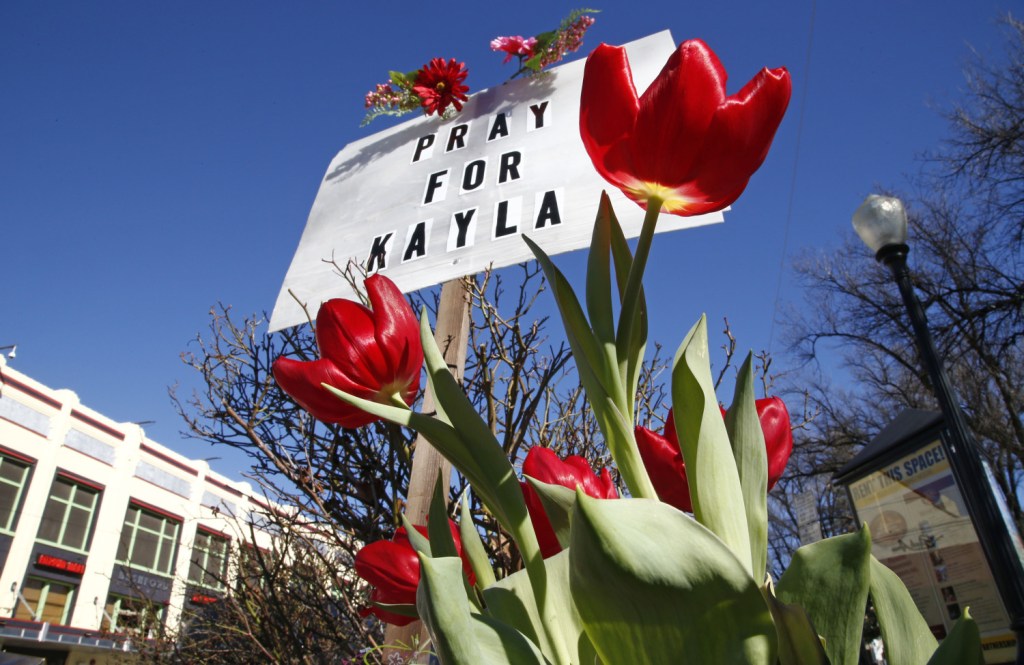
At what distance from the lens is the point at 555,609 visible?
478 millimetres

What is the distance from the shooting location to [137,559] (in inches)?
921

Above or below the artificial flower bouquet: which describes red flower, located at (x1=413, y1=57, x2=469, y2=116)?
above

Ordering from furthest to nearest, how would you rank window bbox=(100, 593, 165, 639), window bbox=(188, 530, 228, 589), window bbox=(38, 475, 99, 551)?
window bbox=(38, 475, 99, 551) < window bbox=(100, 593, 165, 639) < window bbox=(188, 530, 228, 589)

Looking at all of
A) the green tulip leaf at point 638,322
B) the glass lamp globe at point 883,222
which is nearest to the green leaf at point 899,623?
the green tulip leaf at point 638,322

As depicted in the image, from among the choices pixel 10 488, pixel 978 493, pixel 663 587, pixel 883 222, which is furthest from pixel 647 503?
pixel 10 488

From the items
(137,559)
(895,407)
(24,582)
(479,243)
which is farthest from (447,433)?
(137,559)

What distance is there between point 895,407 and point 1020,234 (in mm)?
4638

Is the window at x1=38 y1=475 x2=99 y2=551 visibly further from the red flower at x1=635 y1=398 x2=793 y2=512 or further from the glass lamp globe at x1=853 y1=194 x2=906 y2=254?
the red flower at x1=635 y1=398 x2=793 y2=512

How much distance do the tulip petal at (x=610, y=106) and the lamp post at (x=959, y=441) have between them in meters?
2.79

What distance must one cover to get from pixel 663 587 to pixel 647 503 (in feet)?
0.13

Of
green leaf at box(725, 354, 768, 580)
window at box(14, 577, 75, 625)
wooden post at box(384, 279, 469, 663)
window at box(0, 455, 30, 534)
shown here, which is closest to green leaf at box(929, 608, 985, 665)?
green leaf at box(725, 354, 768, 580)

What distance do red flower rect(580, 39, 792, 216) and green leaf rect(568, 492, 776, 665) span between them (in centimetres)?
27

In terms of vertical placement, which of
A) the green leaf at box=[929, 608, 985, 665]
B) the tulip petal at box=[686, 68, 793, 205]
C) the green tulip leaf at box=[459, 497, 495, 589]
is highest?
the tulip petal at box=[686, 68, 793, 205]

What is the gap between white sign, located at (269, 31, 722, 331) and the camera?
1.22 meters
